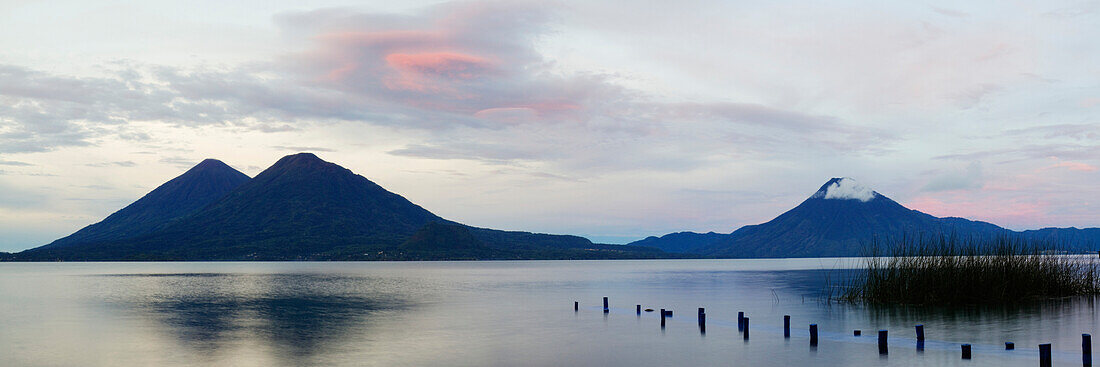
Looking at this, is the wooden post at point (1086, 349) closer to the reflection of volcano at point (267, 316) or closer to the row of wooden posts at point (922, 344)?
the row of wooden posts at point (922, 344)

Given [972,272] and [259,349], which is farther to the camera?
[972,272]

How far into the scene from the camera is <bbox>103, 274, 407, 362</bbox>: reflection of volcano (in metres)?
42.0

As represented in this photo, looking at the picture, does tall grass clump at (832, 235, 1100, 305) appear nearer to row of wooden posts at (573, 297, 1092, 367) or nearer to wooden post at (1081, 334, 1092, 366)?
row of wooden posts at (573, 297, 1092, 367)

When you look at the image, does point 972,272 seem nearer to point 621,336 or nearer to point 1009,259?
point 1009,259

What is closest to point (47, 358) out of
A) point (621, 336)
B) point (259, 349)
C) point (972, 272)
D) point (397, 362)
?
point (259, 349)

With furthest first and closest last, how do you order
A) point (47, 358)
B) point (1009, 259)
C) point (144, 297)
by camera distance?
point (144, 297)
point (1009, 259)
point (47, 358)

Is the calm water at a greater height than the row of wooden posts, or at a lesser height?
lesser

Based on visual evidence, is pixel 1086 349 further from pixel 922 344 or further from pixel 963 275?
pixel 963 275

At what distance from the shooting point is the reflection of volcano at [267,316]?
42000mm

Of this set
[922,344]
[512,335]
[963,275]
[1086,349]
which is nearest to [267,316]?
[512,335]

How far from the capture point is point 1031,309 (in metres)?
50.0

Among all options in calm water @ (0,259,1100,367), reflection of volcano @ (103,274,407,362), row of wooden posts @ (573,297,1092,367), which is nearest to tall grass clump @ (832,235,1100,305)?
calm water @ (0,259,1100,367)

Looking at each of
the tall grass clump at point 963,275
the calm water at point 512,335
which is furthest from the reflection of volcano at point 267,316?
the tall grass clump at point 963,275

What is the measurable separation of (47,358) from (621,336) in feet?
88.4
